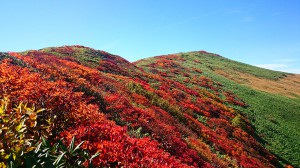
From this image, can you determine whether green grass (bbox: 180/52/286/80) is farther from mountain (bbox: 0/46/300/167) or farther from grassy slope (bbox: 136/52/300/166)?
mountain (bbox: 0/46/300/167)

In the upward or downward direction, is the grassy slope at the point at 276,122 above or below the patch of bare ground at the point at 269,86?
below

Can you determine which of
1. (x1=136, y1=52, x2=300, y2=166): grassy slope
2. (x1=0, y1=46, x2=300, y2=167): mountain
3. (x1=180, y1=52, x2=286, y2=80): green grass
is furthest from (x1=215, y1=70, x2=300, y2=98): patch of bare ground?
(x1=0, y1=46, x2=300, y2=167): mountain

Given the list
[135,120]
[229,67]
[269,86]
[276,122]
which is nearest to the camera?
[135,120]

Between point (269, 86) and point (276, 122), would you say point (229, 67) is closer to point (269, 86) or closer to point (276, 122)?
point (269, 86)

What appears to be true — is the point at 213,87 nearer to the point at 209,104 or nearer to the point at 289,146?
the point at 209,104

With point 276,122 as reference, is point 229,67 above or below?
above

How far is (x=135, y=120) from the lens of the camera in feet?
44.7

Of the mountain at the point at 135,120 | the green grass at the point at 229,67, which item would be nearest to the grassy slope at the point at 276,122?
the mountain at the point at 135,120

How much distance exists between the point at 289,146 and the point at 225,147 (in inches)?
573

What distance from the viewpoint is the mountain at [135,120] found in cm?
728

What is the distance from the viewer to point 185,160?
11539 mm

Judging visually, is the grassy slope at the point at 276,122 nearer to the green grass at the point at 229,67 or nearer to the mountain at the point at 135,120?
the mountain at the point at 135,120

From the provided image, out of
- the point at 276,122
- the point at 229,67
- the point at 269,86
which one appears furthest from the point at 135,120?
the point at 229,67

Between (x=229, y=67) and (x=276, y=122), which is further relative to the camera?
(x=229, y=67)
